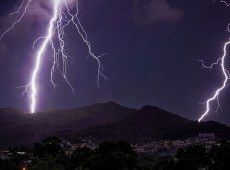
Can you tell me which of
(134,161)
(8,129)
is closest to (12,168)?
(134,161)

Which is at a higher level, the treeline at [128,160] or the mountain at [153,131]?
the mountain at [153,131]

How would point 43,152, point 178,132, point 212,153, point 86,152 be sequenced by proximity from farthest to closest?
point 178,132 → point 43,152 → point 86,152 → point 212,153

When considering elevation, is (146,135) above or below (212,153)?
above

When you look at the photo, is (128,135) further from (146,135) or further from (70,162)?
(70,162)

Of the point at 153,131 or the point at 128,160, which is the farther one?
the point at 153,131

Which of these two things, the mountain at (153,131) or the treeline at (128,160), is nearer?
the treeline at (128,160)

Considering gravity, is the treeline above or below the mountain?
below

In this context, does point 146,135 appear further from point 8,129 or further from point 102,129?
point 8,129

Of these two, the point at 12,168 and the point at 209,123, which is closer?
the point at 12,168

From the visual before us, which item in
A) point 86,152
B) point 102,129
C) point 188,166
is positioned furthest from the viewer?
point 102,129

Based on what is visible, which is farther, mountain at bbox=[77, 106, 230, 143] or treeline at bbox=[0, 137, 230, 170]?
mountain at bbox=[77, 106, 230, 143]
